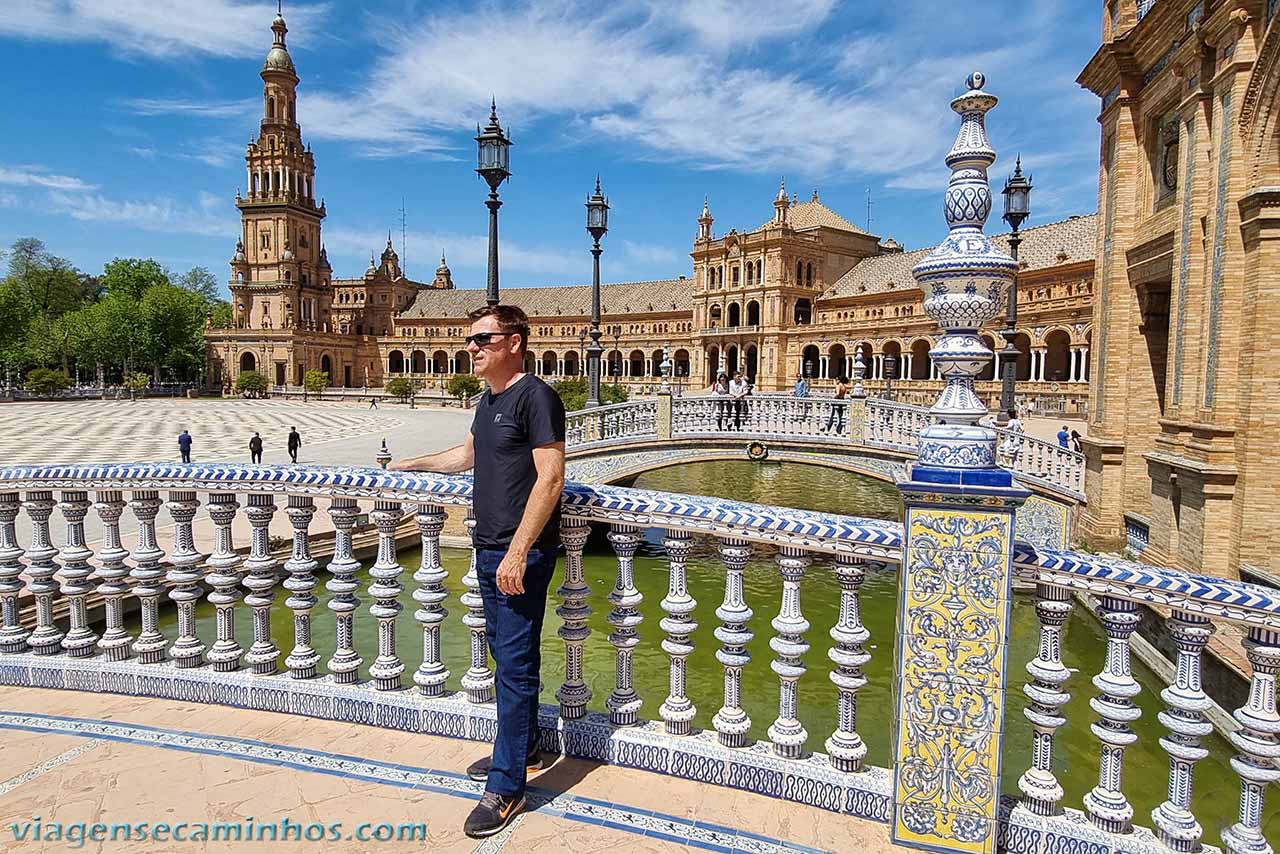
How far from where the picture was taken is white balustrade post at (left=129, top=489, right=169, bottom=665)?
12.3 ft

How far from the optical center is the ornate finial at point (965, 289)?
105 inches

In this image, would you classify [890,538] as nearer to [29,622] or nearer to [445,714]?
[445,714]

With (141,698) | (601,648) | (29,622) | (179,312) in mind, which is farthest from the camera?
(179,312)

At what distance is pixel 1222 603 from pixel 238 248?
8723 centimetres

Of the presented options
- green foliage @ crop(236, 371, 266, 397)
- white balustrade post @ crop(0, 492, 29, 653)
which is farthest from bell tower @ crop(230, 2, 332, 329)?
white balustrade post @ crop(0, 492, 29, 653)

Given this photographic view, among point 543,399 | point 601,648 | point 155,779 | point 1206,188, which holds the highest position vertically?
point 1206,188

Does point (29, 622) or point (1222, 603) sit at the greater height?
point (1222, 603)

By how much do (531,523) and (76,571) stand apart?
2.79 meters

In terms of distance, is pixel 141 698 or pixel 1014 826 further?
pixel 141 698

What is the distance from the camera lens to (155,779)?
3092 mm

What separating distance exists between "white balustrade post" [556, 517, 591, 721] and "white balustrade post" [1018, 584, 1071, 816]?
69.0 inches

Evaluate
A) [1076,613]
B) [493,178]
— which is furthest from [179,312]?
[1076,613]

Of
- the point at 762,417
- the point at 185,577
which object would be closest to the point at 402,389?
the point at 762,417

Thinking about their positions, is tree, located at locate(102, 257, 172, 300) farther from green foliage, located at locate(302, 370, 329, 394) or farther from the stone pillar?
the stone pillar
